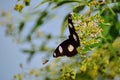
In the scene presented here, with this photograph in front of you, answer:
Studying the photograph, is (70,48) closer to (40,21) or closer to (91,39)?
(91,39)

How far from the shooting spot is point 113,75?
2.69 feet

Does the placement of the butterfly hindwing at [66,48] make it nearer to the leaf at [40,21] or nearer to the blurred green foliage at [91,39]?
the blurred green foliage at [91,39]

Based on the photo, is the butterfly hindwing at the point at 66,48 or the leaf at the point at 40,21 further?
the leaf at the point at 40,21

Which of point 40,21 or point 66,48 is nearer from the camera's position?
point 66,48

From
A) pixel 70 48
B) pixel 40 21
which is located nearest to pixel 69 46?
pixel 70 48

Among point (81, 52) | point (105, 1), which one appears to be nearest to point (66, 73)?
point (81, 52)

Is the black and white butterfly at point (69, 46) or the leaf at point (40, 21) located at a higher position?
the black and white butterfly at point (69, 46)

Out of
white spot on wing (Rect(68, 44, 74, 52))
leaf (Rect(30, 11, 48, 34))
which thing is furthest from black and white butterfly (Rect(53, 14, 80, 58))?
leaf (Rect(30, 11, 48, 34))

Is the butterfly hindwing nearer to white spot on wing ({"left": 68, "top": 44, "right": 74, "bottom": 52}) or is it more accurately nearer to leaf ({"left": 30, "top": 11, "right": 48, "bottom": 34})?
white spot on wing ({"left": 68, "top": 44, "right": 74, "bottom": 52})

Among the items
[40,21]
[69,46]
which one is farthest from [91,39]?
[40,21]

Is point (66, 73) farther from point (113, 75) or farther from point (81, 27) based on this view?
point (113, 75)

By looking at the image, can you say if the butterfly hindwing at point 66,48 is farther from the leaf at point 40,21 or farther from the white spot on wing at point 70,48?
the leaf at point 40,21

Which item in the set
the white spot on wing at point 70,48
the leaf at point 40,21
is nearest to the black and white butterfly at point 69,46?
the white spot on wing at point 70,48

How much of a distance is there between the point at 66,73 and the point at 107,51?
0.27m
